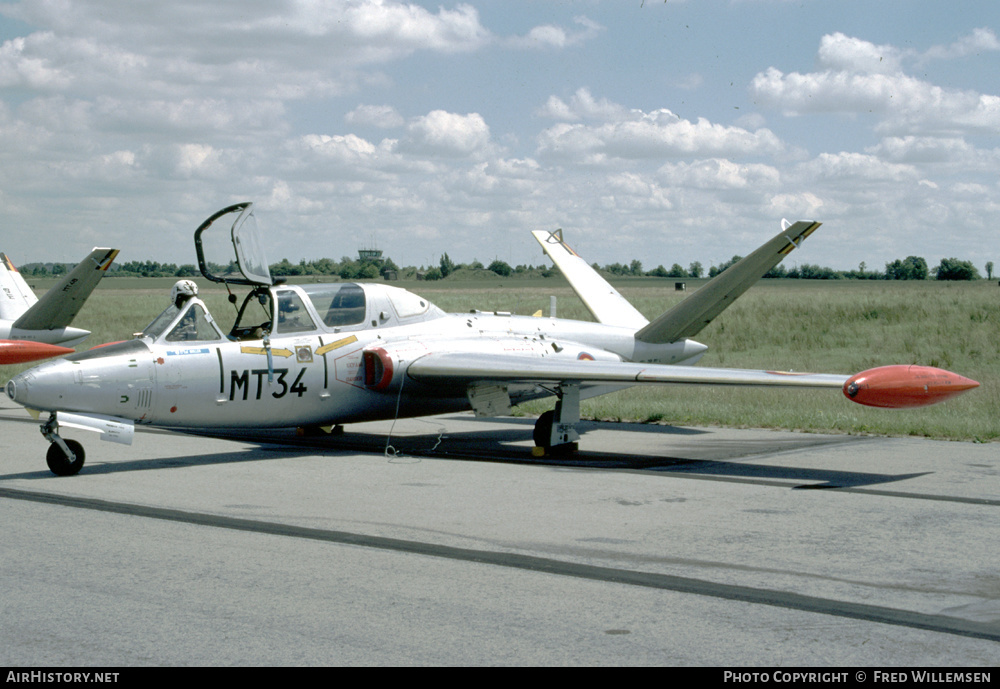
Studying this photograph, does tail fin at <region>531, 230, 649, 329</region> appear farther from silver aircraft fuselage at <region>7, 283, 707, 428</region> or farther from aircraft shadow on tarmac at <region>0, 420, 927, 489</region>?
aircraft shadow on tarmac at <region>0, 420, 927, 489</region>

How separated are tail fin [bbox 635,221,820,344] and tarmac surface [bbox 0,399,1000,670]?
9.41 feet

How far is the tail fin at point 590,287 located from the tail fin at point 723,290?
1.15 m

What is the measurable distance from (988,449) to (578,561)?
348 inches

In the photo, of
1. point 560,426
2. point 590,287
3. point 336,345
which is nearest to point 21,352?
point 336,345

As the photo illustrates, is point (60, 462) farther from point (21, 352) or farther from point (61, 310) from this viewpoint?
point (61, 310)

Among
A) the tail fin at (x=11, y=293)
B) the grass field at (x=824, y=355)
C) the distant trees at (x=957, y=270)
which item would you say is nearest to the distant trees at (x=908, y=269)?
the distant trees at (x=957, y=270)

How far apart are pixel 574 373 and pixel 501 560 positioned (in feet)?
18.5

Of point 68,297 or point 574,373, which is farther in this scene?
point 68,297

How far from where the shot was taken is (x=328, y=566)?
706 centimetres

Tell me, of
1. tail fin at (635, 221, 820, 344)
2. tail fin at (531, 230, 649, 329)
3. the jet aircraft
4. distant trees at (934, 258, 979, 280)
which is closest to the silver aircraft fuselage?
tail fin at (635, 221, 820, 344)

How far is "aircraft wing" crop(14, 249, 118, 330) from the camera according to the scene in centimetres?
2189

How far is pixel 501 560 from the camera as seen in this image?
7.29m
